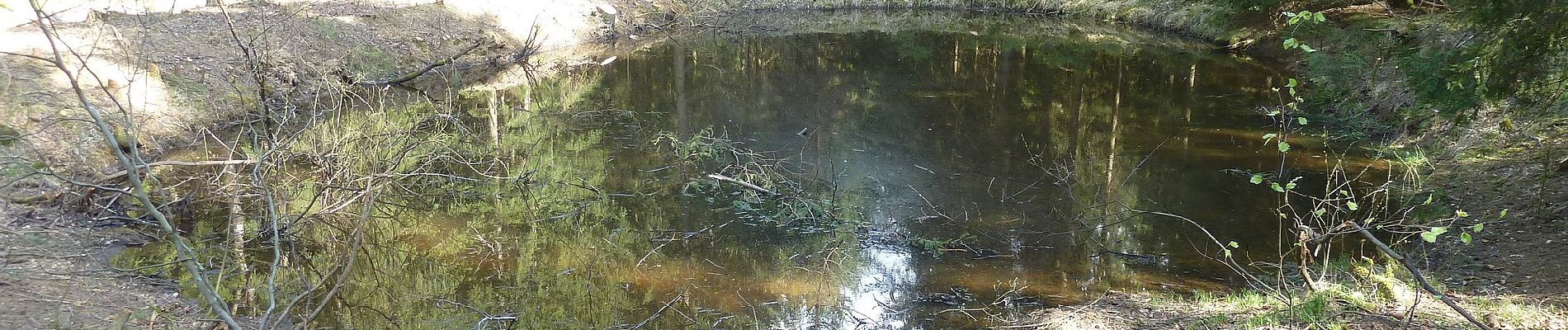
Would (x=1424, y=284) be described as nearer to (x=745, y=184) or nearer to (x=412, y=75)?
(x=745, y=184)

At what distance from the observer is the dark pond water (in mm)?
6246

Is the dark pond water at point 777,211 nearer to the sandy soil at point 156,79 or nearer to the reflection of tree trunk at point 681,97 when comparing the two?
the reflection of tree trunk at point 681,97

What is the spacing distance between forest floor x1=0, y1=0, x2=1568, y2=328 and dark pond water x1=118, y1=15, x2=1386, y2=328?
1.45ft

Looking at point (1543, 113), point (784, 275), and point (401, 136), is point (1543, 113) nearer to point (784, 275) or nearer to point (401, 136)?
point (784, 275)

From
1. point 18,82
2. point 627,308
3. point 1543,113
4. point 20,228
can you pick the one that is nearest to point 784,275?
point 627,308

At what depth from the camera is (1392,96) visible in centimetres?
1095

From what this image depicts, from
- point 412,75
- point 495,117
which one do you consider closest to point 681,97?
point 495,117

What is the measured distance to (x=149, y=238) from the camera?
6902 millimetres

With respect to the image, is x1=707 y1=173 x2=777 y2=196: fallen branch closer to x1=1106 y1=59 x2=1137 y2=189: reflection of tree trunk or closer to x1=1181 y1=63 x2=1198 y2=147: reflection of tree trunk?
x1=1106 y1=59 x2=1137 y2=189: reflection of tree trunk

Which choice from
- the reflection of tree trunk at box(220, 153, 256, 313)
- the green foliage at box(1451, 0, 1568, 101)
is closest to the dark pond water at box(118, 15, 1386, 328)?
the reflection of tree trunk at box(220, 153, 256, 313)

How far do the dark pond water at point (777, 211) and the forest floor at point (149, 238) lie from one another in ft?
1.45

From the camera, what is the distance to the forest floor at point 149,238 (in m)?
5.39

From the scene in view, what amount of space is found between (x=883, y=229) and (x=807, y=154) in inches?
100

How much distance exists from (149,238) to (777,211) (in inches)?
171
